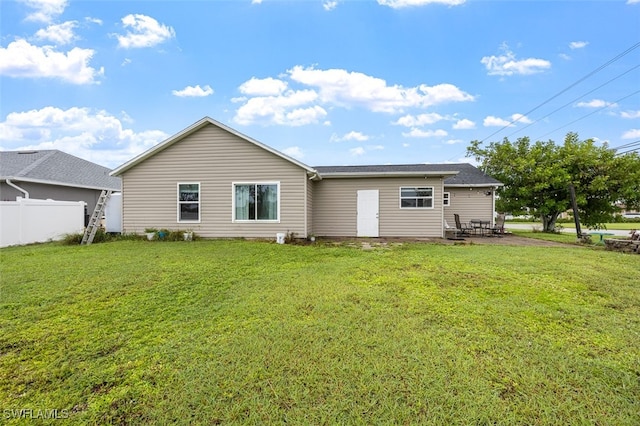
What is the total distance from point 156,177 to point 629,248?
52.4 feet

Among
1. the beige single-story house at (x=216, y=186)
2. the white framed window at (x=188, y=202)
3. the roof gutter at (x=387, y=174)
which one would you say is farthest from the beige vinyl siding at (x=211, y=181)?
the roof gutter at (x=387, y=174)

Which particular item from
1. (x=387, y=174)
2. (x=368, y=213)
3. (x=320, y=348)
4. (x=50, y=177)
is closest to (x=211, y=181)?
(x=368, y=213)

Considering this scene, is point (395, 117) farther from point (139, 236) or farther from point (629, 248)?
point (139, 236)

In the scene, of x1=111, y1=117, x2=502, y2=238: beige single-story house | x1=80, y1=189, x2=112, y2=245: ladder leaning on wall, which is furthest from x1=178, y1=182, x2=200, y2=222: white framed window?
x1=80, y1=189, x2=112, y2=245: ladder leaning on wall

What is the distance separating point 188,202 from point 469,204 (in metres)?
13.7

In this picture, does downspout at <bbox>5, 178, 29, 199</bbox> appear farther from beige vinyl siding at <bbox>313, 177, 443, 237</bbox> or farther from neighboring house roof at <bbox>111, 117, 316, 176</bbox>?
beige vinyl siding at <bbox>313, 177, 443, 237</bbox>

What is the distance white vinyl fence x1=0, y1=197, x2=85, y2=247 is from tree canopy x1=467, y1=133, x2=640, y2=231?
2119cm

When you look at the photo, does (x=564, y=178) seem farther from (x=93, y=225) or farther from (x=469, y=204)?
(x=93, y=225)

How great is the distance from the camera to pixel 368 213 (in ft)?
41.5

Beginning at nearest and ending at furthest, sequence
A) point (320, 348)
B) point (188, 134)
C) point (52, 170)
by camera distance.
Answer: point (320, 348), point (188, 134), point (52, 170)

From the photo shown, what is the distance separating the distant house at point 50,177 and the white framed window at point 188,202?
7694 millimetres

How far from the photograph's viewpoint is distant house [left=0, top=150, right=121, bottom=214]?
1289 centimetres

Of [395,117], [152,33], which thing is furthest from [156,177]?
[395,117]

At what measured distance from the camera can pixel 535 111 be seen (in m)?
20.0
